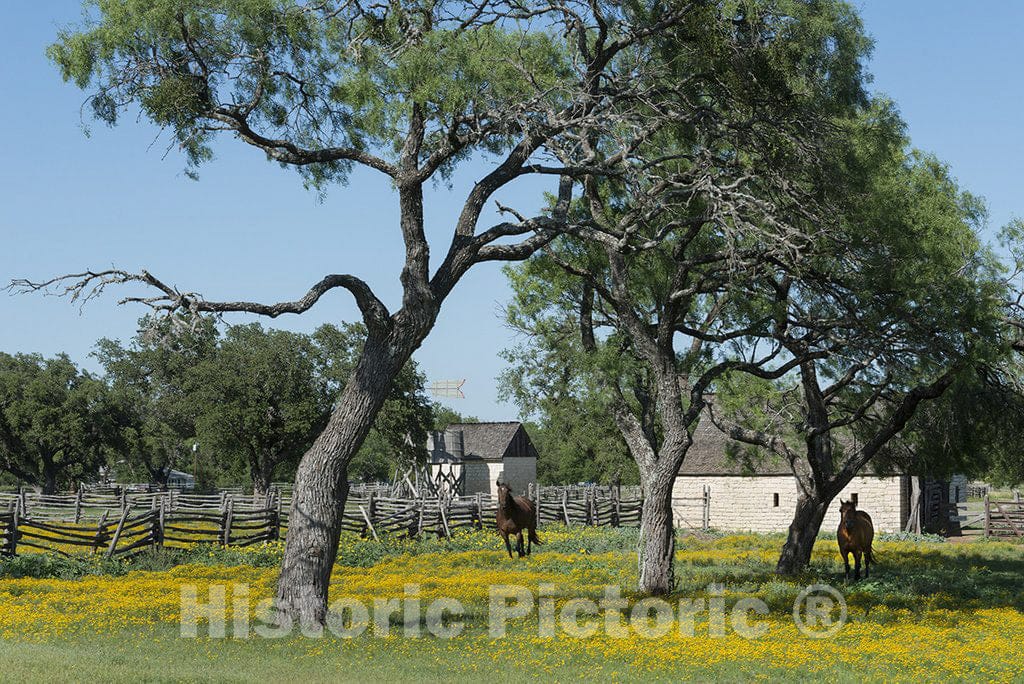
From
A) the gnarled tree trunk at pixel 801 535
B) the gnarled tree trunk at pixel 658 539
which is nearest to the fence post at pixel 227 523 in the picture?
the gnarled tree trunk at pixel 658 539

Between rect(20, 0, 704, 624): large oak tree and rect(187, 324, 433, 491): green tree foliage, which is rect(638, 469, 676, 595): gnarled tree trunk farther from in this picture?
rect(187, 324, 433, 491): green tree foliage

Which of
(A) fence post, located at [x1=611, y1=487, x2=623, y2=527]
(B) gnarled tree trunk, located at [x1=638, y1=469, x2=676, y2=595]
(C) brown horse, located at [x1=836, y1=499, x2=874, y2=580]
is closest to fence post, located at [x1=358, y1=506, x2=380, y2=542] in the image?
(A) fence post, located at [x1=611, y1=487, x2=623, y2=527]

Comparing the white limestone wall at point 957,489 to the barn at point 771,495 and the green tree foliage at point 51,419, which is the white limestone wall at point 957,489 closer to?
the barn at point 771,495

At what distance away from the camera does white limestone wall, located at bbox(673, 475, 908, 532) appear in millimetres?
43344

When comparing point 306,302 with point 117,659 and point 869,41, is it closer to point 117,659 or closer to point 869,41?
point 117,659

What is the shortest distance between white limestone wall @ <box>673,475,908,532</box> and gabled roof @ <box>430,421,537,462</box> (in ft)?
88.9

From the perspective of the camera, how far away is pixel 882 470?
3020 cm

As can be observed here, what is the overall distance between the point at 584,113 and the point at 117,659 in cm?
1082

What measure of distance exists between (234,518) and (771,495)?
78.1 ft

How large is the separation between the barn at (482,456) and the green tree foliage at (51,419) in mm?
21427

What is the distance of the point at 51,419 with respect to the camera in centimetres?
6550

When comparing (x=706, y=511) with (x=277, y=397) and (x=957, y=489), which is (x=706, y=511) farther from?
(x=957, y=489)

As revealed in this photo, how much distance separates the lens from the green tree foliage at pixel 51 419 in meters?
65.2

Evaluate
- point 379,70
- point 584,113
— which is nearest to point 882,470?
point 584,113
